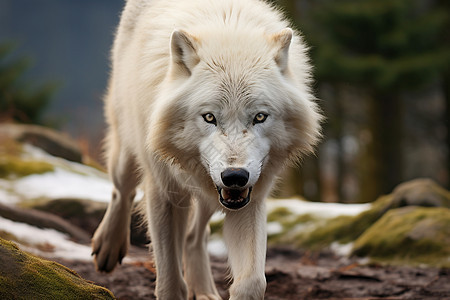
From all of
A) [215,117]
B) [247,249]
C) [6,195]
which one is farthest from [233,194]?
[6,195]

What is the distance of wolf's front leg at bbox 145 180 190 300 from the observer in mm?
3838

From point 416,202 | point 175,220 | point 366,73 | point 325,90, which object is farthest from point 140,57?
point 325,90

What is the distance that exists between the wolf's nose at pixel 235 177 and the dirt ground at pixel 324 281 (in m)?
1.70

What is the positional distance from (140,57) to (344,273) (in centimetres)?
251

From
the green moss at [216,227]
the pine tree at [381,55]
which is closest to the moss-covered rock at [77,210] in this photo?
the green moss at [216,227]

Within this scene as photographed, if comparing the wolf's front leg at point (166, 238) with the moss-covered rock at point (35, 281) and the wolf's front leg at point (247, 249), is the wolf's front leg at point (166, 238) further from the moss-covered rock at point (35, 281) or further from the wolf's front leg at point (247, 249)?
the moss-covered rock at point (35, 281)

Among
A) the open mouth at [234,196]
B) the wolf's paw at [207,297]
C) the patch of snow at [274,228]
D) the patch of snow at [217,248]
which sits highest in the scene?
the open mouth at [234,196]

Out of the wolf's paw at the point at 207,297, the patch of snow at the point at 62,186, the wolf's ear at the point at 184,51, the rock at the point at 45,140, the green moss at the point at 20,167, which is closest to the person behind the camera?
the wolf's ear at the point at 184,51

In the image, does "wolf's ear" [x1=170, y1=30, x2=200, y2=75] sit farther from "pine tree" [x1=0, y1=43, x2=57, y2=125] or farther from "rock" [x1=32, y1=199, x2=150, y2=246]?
"pine tree" [x1=0, y1=43, x2=57, y2=125]

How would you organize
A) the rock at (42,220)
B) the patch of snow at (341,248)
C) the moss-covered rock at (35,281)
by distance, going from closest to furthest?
the moss-covered rock at (35,281), the rock at (42,220), the patch of snow at (341,248)

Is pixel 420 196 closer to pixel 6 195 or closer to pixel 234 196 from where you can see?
pixel 234 196

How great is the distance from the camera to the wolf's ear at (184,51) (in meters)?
3.26

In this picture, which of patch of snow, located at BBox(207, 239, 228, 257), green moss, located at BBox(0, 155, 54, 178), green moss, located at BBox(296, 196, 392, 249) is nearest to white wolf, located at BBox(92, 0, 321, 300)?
patch of snow, located at BBox(207, 239, 228, 257)

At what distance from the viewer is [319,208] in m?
7.22
